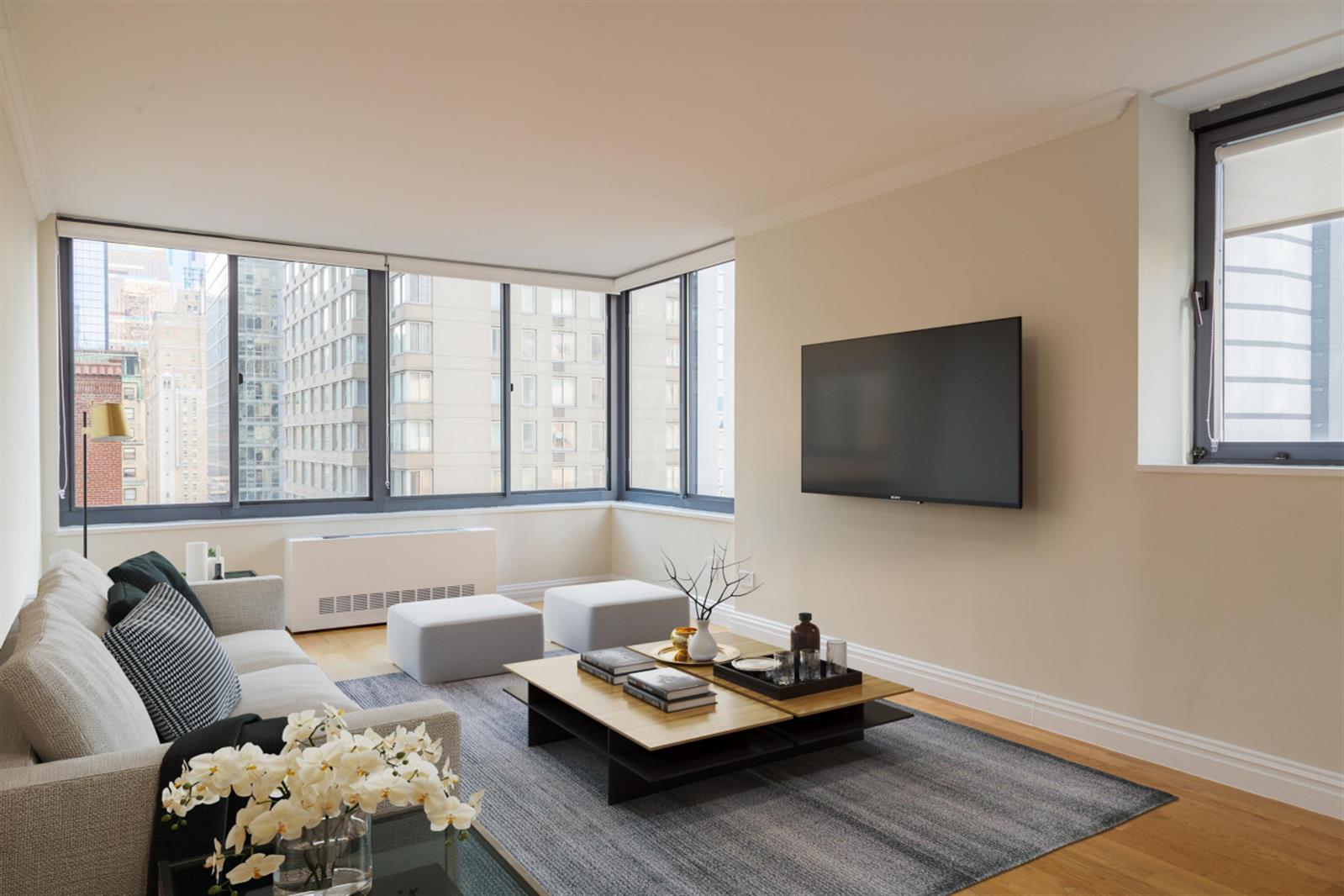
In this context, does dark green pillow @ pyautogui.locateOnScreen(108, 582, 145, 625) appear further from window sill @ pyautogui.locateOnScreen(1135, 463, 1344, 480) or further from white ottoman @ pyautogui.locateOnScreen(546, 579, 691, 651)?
window sill @ pyautogui.locateOnScreen(1135, 463, 1344, 480)

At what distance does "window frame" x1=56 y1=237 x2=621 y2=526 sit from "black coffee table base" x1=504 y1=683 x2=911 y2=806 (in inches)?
122

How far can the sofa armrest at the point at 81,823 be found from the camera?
163 centimetres

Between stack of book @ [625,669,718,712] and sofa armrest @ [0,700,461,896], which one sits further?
stack of book @ [625,669,718,712]

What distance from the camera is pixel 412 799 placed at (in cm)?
128

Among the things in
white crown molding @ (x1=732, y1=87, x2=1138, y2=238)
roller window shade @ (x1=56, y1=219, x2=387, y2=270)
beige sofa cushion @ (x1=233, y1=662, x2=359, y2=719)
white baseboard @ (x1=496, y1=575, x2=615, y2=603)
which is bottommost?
white baseboard @ (x1=496, y1=575, x2=615, y2=603)

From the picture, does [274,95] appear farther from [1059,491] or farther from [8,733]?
[1059,491]

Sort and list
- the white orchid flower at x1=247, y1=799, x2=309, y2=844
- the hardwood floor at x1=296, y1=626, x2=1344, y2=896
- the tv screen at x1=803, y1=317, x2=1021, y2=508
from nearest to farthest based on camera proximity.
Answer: the white orchid flower at x1=247, y1=799, x2=309, y2=844 < the hardwood floor at x1=296, y1=626, x2=1344, y2=896 < the tv screen at x1=803, y1=317, x2=1021, y2=508

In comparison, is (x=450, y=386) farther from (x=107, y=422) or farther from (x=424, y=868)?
(x=424, y=868)

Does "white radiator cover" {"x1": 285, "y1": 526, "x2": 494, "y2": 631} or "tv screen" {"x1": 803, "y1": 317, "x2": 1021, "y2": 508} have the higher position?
"tv screen" {"x1": 803, "y1": 317, "x2": 1021, "y2": 508}

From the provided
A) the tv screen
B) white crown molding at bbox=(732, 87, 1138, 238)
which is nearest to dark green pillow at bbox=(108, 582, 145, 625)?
the tv screen

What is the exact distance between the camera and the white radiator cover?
18.4 ft

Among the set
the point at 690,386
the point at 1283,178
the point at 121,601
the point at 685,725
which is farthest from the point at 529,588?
the point at 1283,178

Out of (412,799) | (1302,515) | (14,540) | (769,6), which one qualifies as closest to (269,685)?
(14,540)

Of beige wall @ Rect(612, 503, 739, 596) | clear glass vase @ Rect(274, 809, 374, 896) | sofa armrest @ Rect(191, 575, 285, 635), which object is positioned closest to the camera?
clear glass vase @ Rect(274, 809, 374, 896)
